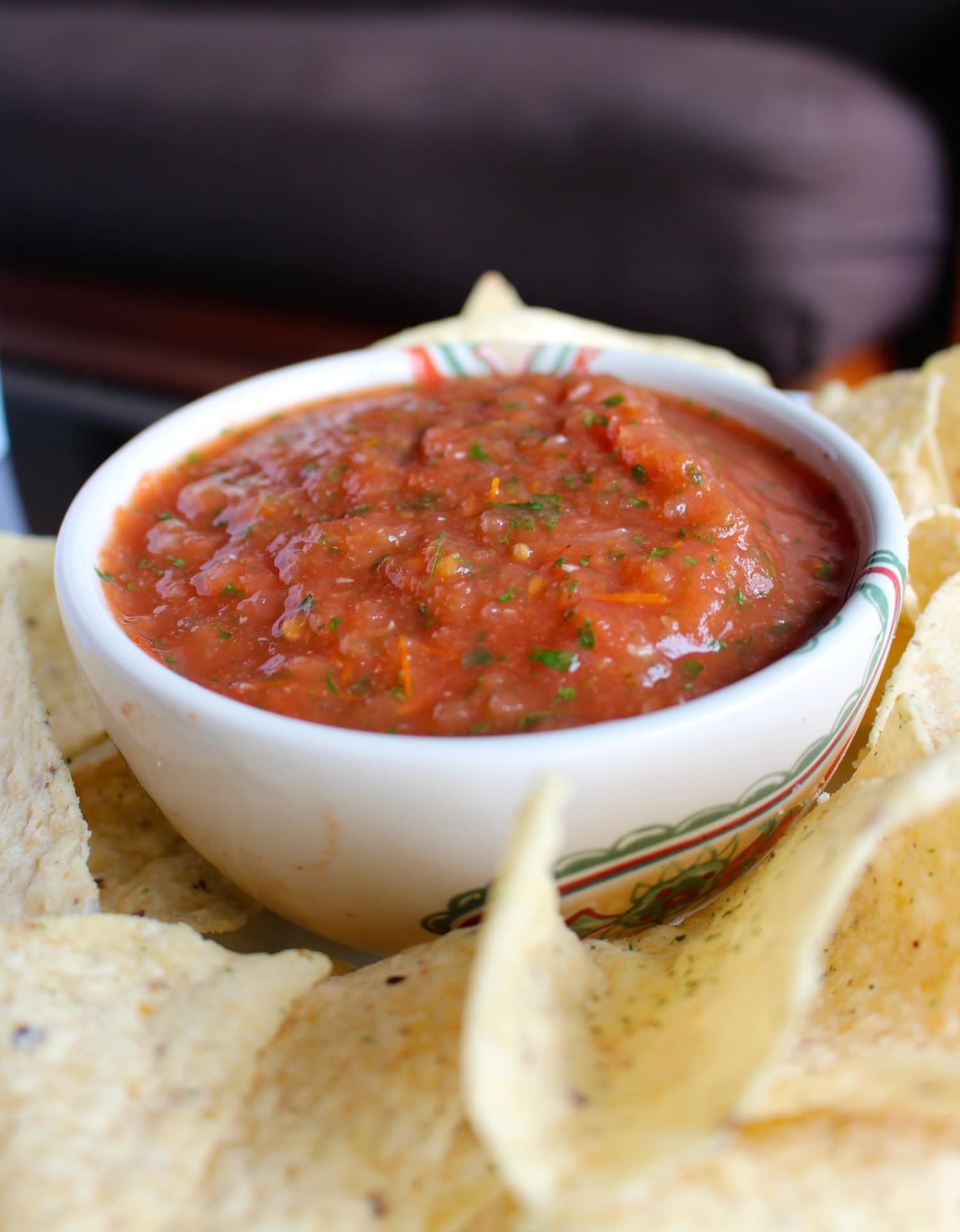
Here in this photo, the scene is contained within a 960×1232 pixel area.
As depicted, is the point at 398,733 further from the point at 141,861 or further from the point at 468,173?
the point at 468,173

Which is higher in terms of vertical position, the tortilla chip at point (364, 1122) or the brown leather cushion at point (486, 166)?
the tortilla chip at point (364, 1122)

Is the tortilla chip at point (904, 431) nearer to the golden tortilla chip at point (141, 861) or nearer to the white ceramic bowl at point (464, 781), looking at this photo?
the white ceramic bowl at point (464, 781)

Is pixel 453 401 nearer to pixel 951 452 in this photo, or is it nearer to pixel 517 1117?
pixel 951 452

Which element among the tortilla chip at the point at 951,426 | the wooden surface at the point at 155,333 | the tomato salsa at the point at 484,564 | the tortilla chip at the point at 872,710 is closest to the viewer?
the tomato salsa at the point at 484,564

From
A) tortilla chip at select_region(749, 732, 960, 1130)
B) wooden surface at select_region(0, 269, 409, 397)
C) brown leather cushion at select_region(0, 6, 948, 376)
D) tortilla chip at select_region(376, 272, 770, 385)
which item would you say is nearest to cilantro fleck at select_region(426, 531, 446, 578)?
tortilla chip at select_region(749, 732, 960, 1130)

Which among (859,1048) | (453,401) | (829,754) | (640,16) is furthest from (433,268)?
(859,1048)

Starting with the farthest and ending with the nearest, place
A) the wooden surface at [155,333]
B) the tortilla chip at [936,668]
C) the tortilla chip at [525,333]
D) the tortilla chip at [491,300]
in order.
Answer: the wooden surface at [155,333] → the tortilla chip at [491,300] → the tortilla chip at [525,333] → the tortilla chip at [936,668]

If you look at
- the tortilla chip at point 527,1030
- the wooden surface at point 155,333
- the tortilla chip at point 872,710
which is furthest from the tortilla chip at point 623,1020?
the wooden surface at point 155,333
